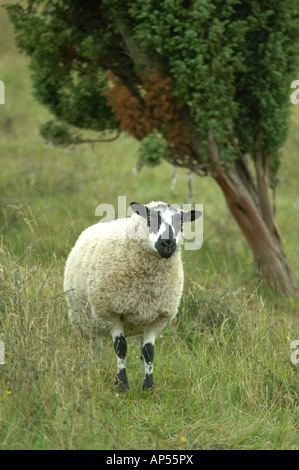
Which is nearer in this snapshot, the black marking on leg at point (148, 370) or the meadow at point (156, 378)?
the meadow at point (156, 378)

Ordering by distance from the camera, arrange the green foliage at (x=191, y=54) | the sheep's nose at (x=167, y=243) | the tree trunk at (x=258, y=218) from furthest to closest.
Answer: the tree trunk at (x=258, y=218) → the green foliage at (x=191, y=54) → the sheep's nose at (x=167, y=243)

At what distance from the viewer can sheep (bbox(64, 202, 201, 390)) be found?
4898mm

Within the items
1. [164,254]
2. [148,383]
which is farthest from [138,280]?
[148,383]

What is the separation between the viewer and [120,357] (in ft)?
16.3

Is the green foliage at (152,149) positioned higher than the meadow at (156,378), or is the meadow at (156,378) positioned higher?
the green foliage at (152,149)

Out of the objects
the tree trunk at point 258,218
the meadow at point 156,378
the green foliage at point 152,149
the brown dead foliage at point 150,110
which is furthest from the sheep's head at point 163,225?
the tree trunk at point 258,218

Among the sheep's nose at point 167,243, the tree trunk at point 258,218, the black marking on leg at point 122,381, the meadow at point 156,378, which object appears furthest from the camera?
the tree trunk at point 258,218

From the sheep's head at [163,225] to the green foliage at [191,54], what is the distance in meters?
2.89

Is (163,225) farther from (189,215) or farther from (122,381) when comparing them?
(122,381)

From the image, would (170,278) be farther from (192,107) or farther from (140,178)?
(140,178)

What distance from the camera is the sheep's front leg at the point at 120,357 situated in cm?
489

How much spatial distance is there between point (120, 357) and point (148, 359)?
25 cm

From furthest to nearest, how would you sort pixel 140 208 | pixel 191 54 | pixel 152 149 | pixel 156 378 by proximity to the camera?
pixel 152 149, pixel 191 54, pixel 156 378, pixel 140 208

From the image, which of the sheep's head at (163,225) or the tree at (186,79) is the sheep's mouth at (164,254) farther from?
the tree at (186,79)
